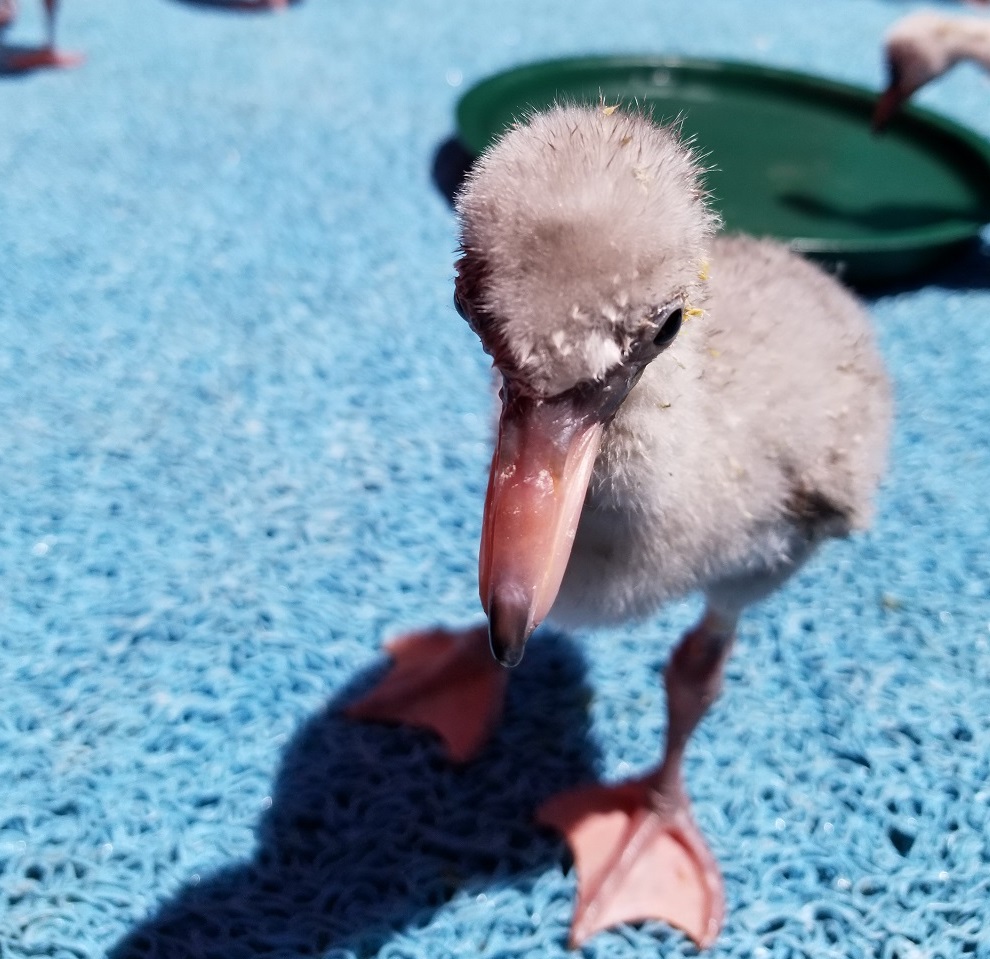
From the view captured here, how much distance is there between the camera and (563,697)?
116 centimetres

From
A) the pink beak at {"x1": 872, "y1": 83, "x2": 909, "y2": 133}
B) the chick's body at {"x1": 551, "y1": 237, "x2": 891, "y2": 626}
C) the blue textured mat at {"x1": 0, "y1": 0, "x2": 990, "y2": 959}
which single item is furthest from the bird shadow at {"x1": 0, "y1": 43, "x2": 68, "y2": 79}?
the chick's body at {"x1": 551, "y1": 237, "x2": 891, "y2": 626}

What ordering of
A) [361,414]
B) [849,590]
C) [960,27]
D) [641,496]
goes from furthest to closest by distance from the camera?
1. [960,27]
2. [361,414]
3. [849,590]
4. [641,496]

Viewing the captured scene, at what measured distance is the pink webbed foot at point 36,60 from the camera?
8.34ft

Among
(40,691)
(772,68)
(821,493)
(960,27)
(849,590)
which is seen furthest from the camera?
(772,68)

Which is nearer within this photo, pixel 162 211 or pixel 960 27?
pixel 162 211

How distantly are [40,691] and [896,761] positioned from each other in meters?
1.01

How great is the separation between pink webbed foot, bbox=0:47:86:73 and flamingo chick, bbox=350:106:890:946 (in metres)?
2.22

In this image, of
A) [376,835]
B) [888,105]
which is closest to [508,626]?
[376,835]

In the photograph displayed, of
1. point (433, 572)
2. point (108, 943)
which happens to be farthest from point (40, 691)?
point (433, 572)

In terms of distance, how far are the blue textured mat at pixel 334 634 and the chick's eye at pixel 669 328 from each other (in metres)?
0.63

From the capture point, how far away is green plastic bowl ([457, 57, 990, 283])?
198cm

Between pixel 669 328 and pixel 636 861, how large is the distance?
64 cm

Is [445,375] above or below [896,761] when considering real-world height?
above

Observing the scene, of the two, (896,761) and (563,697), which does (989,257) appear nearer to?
(896,761)
